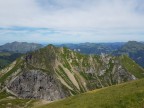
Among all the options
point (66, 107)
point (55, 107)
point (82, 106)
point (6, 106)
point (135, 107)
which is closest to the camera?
point (135, 107)

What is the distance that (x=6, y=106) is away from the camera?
18562 cm

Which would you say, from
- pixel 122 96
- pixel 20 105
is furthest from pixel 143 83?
pixel 20 105

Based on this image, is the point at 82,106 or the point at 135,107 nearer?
the point at 135,107

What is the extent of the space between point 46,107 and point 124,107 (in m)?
26.4

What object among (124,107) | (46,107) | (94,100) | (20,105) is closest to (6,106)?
(20,105)

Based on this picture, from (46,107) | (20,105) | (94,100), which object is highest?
(94,100)

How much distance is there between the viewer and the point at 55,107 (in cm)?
6438

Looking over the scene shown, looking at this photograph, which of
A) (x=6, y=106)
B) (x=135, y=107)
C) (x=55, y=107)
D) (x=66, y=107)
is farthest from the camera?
(x=6, y=106)

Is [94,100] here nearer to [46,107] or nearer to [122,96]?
[122,96]

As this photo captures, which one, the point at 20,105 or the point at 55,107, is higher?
the point at 55,107

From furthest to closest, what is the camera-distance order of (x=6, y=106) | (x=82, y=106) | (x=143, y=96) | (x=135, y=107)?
(x=6, y=106) < (x=82, y=106) < (x=143, y=96) < (x=135, y=107)

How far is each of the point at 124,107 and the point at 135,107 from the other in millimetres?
2467

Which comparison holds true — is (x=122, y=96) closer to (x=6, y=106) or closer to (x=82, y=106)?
(x=82, y=106)

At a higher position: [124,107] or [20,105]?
[124,107]
